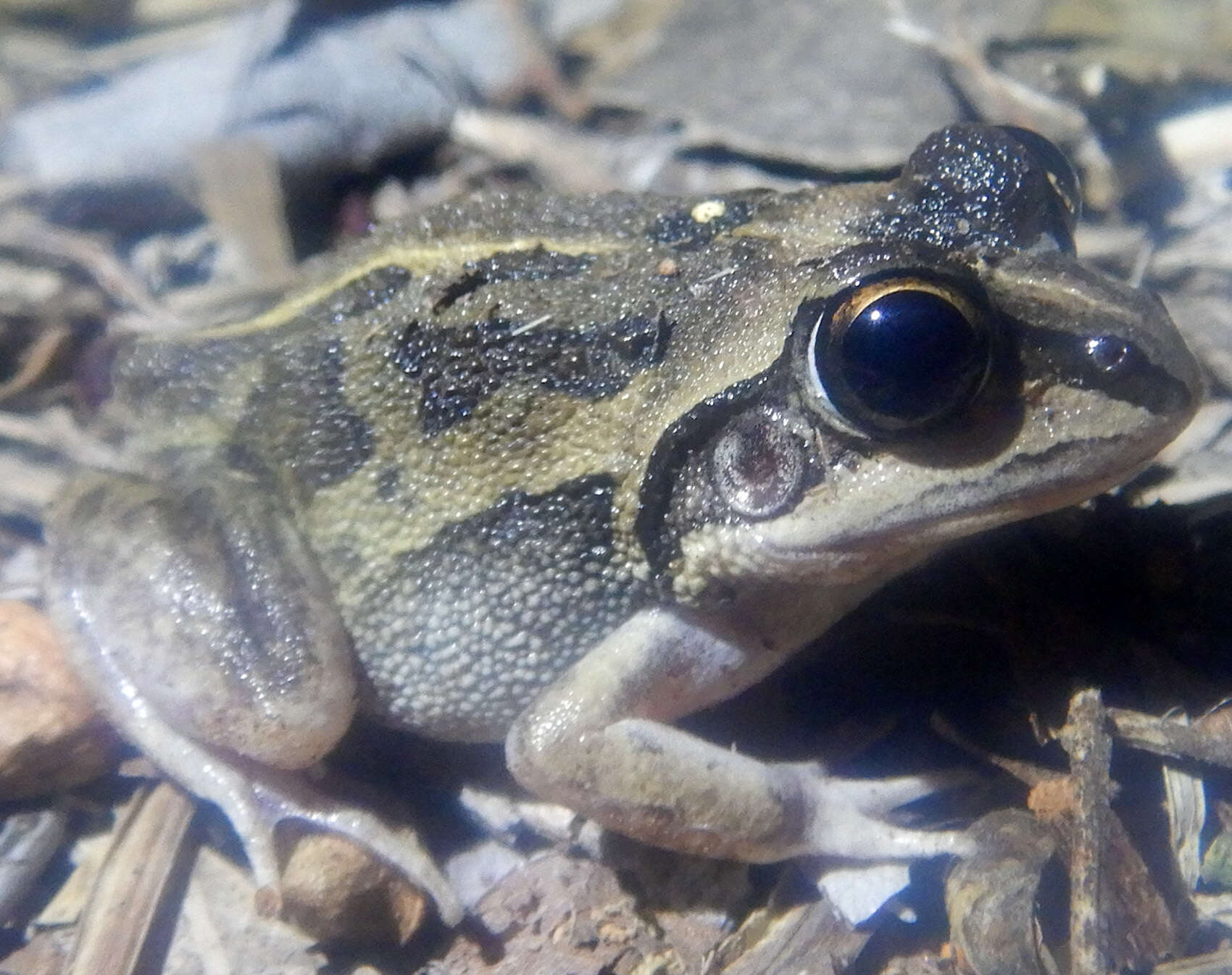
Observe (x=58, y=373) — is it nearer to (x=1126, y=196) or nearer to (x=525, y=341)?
(x=525, y=341)

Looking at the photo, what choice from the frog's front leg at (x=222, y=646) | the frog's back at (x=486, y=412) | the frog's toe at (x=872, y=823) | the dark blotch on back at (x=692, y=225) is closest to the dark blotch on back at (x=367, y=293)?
the frog's back at (x=486, y=412)

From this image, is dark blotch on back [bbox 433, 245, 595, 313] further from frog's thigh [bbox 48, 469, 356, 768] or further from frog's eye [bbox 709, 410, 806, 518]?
frog's thigh [bbox 48, 469, 356, 768]

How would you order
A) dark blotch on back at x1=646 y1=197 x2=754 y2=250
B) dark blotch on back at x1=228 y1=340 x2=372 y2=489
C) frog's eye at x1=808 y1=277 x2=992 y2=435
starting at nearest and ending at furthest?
frog's eye at x1=808 y1=277 x2=992 y2=435
dark blotch on back at x1=646 y1=197 x2=754 y2=250
dark blotch on back at x1=228 y1=340 x2=372 y2=489

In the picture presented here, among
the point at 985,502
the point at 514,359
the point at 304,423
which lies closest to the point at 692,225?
the point at 514,359

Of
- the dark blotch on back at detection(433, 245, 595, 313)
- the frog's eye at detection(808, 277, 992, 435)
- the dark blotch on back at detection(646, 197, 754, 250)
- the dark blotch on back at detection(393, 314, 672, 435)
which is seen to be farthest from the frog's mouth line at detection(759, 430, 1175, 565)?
the dark blotch on back at detection(433, 245, 595, 313)

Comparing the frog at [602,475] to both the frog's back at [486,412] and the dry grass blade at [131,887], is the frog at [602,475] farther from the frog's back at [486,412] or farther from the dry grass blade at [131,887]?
the dry grass blade at [131,887]

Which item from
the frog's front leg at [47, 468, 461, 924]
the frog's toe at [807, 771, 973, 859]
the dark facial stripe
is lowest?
the frog's toe at [807, 771, 973, 859]

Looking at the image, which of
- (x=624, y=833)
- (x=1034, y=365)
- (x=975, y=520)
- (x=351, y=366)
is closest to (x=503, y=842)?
(x=624, y=833)
